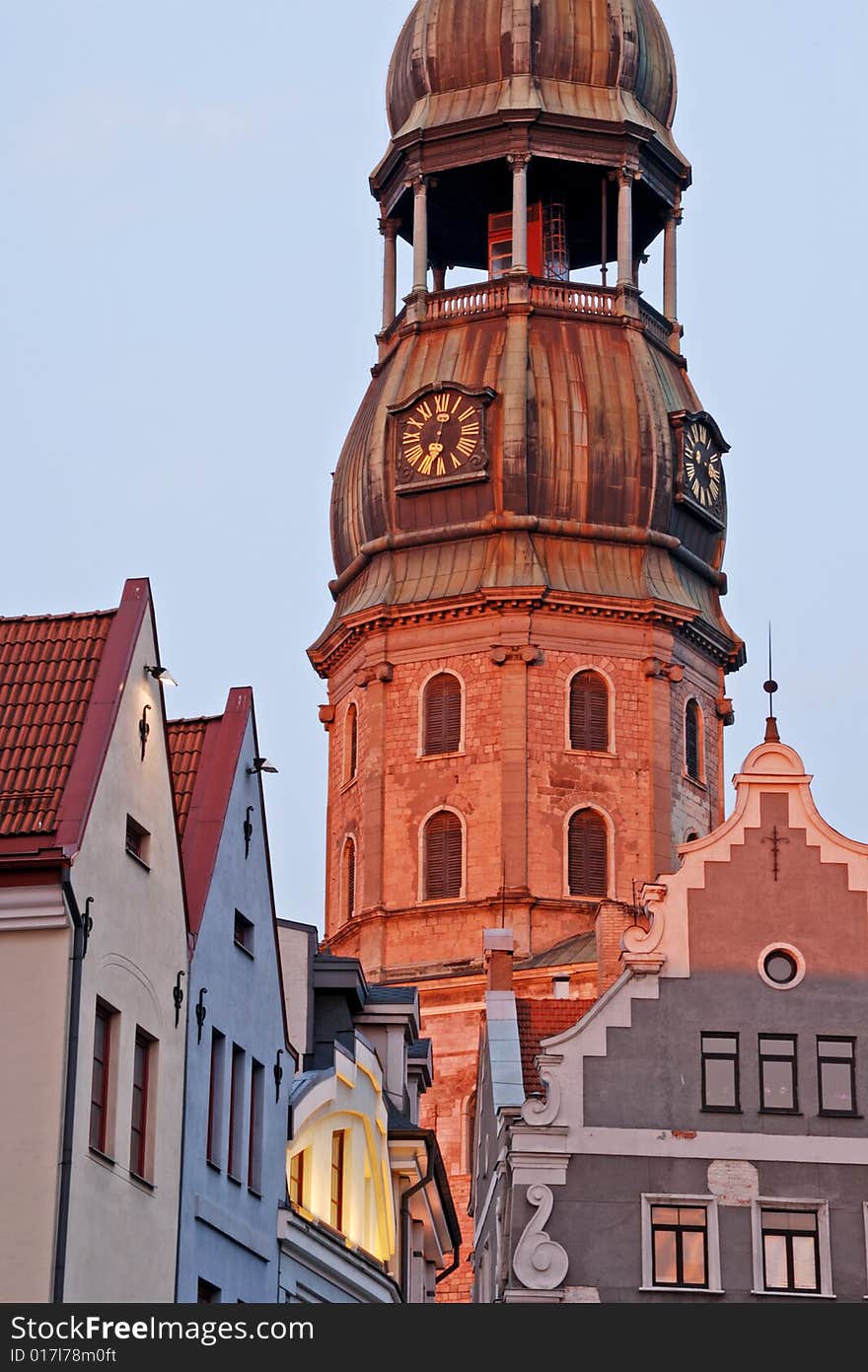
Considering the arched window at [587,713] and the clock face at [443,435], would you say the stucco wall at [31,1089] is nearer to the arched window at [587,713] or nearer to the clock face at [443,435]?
the arched window at [587,713]

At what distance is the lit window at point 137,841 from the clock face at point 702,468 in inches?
2295

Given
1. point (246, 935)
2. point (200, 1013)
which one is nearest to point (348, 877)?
point (246, 935)

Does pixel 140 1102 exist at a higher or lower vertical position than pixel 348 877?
lower

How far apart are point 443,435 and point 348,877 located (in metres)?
12.4

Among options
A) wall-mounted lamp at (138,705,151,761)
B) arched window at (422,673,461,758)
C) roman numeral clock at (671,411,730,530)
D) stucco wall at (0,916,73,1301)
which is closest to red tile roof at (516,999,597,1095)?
wall-mounted lamp at (138,705,151,761)

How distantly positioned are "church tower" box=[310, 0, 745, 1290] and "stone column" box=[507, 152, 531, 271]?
82mm

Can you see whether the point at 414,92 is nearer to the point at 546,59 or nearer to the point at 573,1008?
the point at 546,59

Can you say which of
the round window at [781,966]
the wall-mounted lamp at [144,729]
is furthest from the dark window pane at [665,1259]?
the wall-mounted lamp at [144,729]

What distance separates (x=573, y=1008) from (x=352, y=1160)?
1092 cm

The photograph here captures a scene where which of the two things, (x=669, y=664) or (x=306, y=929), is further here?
(x=669, y=664)

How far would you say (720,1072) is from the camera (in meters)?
45.5

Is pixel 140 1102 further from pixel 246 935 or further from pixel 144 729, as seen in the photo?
pixel 246 935
